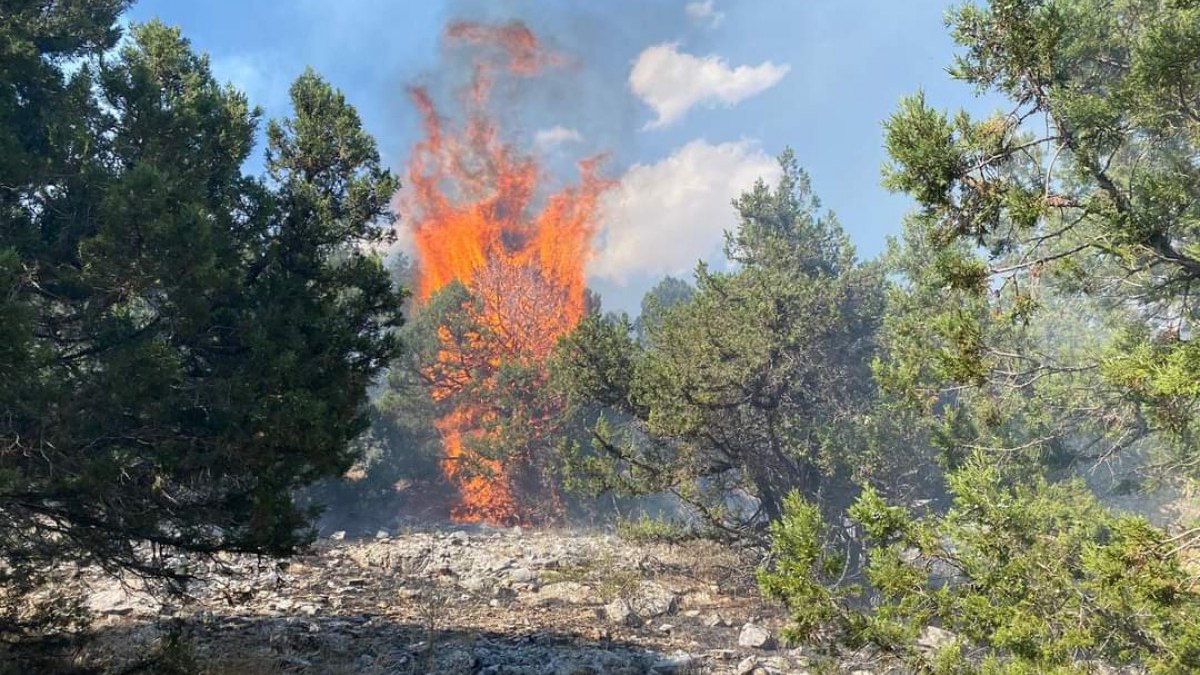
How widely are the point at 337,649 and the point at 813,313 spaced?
1475 cm

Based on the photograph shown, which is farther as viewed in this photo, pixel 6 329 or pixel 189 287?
pixel 189 287

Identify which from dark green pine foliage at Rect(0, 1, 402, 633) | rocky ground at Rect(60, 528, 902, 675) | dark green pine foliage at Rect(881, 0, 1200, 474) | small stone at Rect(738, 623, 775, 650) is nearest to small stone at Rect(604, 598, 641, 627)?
rocky ground at Rect(60, 528, 902, 675)

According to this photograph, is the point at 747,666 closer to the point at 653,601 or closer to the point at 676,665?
the point at 676,665

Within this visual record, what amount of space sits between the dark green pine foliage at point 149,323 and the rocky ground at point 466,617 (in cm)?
150

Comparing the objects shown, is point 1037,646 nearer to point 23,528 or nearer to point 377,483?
point 23,528

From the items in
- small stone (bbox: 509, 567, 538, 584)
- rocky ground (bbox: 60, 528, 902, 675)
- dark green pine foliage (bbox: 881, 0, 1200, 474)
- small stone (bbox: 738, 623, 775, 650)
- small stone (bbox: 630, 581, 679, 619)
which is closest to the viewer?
dark green pine foliage (bbox: 881, 0, 1200, 474)

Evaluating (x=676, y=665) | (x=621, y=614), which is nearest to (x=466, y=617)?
(x=621, y=614)

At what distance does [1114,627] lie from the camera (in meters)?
5.18

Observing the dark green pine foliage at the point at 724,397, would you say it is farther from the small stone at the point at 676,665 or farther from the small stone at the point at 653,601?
the small stone at the point at 676,665

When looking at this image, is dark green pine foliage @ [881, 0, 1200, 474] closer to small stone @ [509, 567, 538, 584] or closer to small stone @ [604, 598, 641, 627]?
small stone @ [604, 598, 641, 627]

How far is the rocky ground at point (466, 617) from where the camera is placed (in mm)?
9484

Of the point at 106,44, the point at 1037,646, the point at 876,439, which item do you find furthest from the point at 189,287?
the point at 876,439

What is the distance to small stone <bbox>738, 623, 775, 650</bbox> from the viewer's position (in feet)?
41.3

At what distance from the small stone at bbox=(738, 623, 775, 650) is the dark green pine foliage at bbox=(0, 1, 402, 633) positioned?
8.11 meters
